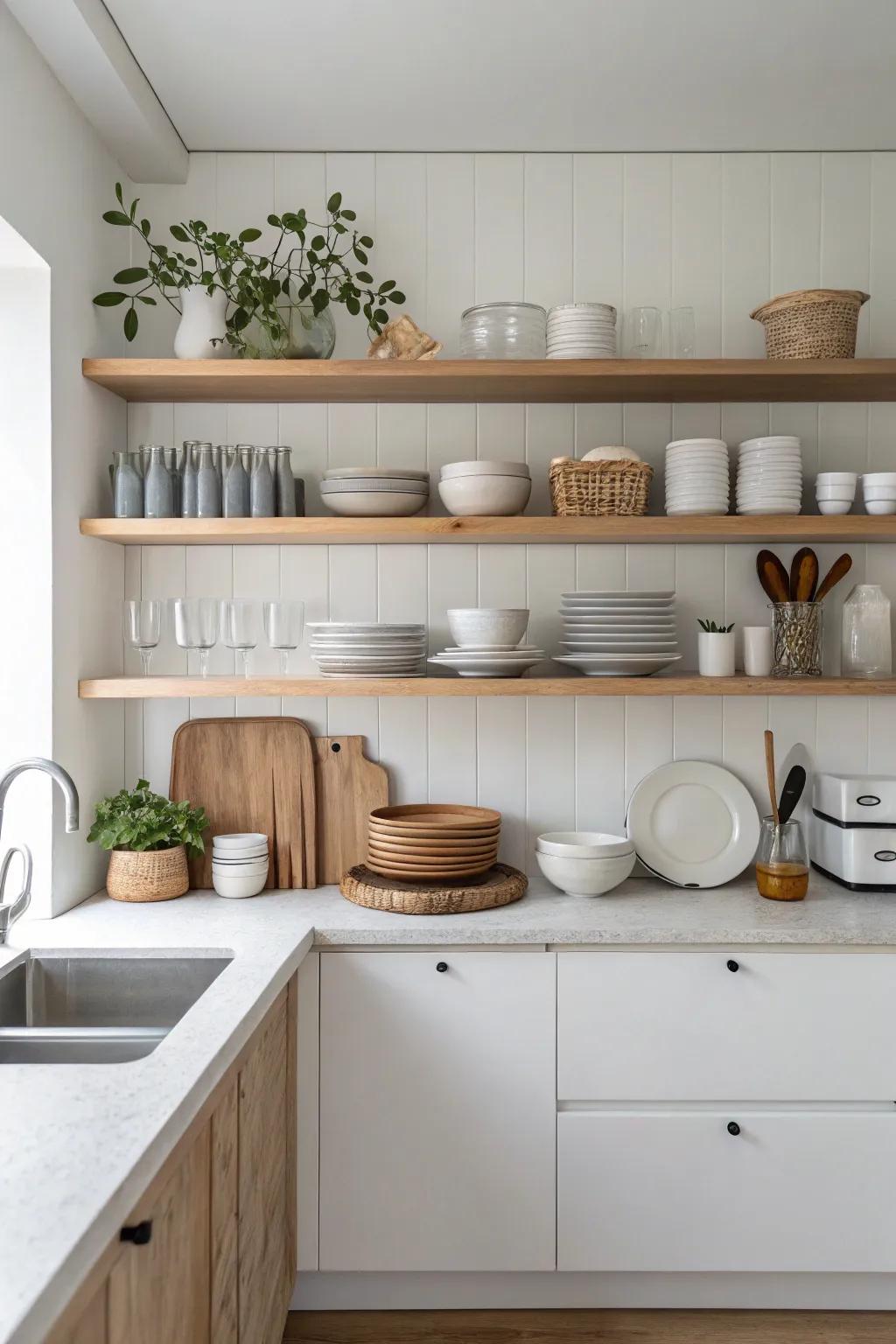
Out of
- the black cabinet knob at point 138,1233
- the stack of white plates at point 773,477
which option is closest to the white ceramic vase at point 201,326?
the stack of white plates at point 773,477

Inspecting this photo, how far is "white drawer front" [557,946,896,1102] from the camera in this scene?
2.10 m

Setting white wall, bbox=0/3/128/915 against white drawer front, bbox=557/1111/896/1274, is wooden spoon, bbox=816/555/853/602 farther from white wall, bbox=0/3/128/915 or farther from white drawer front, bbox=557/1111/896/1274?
Answer: white wall, bbox=0/3/128/915

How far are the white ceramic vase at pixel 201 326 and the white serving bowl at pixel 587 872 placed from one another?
4.62 ft

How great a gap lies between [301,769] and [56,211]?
1357 millimetres

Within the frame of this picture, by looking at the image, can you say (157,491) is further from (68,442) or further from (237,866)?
(237,866)

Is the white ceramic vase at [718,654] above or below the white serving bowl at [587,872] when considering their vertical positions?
above

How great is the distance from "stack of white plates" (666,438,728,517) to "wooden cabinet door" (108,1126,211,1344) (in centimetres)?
167

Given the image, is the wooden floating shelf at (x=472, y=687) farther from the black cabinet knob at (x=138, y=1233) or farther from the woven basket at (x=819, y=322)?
the black cabinet knob at (x=138, y=1233)

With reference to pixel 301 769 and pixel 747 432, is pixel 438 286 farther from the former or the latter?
pixel 301 769

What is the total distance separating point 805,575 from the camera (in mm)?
2521

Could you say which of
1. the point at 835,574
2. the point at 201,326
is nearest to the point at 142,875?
the point at 201,326

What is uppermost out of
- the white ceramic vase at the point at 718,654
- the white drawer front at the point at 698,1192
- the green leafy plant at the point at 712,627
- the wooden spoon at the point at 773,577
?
the wooden spoon at the point at 773,577

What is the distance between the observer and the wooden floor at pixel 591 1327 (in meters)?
2.10

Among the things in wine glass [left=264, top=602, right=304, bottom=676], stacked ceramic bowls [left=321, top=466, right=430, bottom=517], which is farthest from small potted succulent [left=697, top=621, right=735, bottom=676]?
wine glass [left=264, top=602, right=304, bottom=676]
